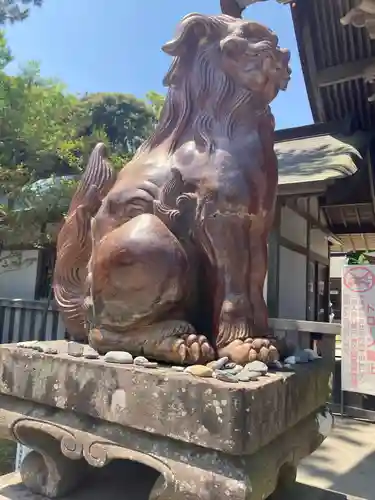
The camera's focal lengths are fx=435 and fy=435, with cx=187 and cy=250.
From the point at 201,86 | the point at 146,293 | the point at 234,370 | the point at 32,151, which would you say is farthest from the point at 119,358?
the point at 32,151

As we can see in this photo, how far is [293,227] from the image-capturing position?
518 centimetres

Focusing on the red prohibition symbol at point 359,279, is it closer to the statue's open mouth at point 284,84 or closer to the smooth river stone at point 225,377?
the statue's open mouth at point 284,84

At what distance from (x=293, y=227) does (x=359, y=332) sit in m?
1.97

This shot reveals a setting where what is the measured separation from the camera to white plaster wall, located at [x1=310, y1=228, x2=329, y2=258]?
6.28 m

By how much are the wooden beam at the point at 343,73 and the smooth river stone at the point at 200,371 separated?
4.27 meters

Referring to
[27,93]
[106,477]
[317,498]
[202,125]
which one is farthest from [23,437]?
[27,93]

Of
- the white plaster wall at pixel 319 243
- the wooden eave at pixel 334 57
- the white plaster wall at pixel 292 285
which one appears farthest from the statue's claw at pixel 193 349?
the white plaster wall at pixel 319 243

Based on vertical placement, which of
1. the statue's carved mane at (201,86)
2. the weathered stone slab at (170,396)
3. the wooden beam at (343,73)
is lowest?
the weathered stone slab at (170,396)

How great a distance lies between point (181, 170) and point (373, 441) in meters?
3.09

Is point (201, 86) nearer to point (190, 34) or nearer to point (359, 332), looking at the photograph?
point (190, 34)

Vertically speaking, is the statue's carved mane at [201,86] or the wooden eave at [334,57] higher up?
the wooden eave at [334,57]

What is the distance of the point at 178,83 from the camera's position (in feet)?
5.40

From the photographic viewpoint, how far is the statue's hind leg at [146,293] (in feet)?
4.24

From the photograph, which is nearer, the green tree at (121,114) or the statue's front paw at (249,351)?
the statue's front paw at (249,351)
